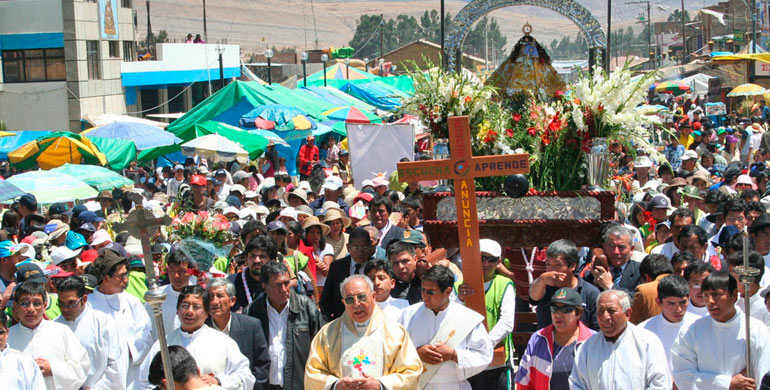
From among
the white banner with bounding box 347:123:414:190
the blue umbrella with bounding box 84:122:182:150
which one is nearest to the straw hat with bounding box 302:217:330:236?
the white banner with bounding box 347:123:414:190

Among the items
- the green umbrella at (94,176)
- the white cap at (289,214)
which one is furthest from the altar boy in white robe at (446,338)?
the green umbrella at (94,176)

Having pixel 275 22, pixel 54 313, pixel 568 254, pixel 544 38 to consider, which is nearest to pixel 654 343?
pixel 568 254

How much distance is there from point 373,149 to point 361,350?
29.4 feet

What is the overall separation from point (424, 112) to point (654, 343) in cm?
274

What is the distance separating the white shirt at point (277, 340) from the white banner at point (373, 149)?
25.7 feet

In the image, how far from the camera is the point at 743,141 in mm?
19469

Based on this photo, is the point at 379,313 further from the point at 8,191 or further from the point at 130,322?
the point at 8,191

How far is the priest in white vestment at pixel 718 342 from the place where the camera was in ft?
18.5

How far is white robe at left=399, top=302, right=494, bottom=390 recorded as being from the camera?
19.7 ft

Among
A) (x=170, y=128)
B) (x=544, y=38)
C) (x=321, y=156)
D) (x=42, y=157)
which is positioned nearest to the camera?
(x=42, y=157)

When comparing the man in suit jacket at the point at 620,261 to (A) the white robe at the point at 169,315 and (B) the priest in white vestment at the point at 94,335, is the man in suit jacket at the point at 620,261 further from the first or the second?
(B) the priest in white vestment at the point at 94,335

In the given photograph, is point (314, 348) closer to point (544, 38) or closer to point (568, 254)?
point (568, 254)

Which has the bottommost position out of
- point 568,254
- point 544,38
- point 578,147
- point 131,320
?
point 131,320

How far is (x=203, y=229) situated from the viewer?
8.33 meters
